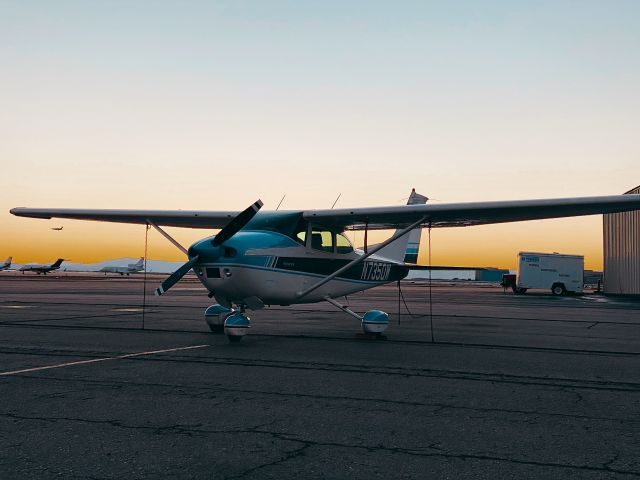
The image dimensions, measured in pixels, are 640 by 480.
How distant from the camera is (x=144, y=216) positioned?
14992mm

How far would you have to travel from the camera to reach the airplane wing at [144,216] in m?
14.8

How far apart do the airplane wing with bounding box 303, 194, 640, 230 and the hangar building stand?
1175 inches

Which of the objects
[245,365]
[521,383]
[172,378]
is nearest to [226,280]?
[245,365]

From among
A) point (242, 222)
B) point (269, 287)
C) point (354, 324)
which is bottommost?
point (354, 324)

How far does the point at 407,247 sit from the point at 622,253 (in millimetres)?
29628

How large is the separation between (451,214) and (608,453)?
8.68 metres

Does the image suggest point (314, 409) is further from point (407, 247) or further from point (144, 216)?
point (407, 247)

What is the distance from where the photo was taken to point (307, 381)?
23.4ft

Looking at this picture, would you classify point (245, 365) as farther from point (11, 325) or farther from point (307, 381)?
point (11, 325)

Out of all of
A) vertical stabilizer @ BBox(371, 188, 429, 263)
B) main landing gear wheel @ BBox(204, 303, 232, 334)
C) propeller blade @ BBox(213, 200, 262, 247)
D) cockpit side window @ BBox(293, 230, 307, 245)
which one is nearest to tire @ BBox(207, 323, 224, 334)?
main landing gear wheel @ BBox(204, 303, 232, 334)

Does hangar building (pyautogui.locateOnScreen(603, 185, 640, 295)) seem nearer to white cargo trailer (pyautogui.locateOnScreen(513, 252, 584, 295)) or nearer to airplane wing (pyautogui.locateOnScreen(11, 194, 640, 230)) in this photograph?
white cargo trailer (pyautogui.locateOnScreen(513, 252, 584, 295))

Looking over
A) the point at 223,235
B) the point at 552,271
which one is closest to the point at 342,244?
the point at 223,235

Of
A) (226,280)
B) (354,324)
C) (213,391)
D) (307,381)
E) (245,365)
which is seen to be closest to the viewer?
(213,391)

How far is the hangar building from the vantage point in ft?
131
